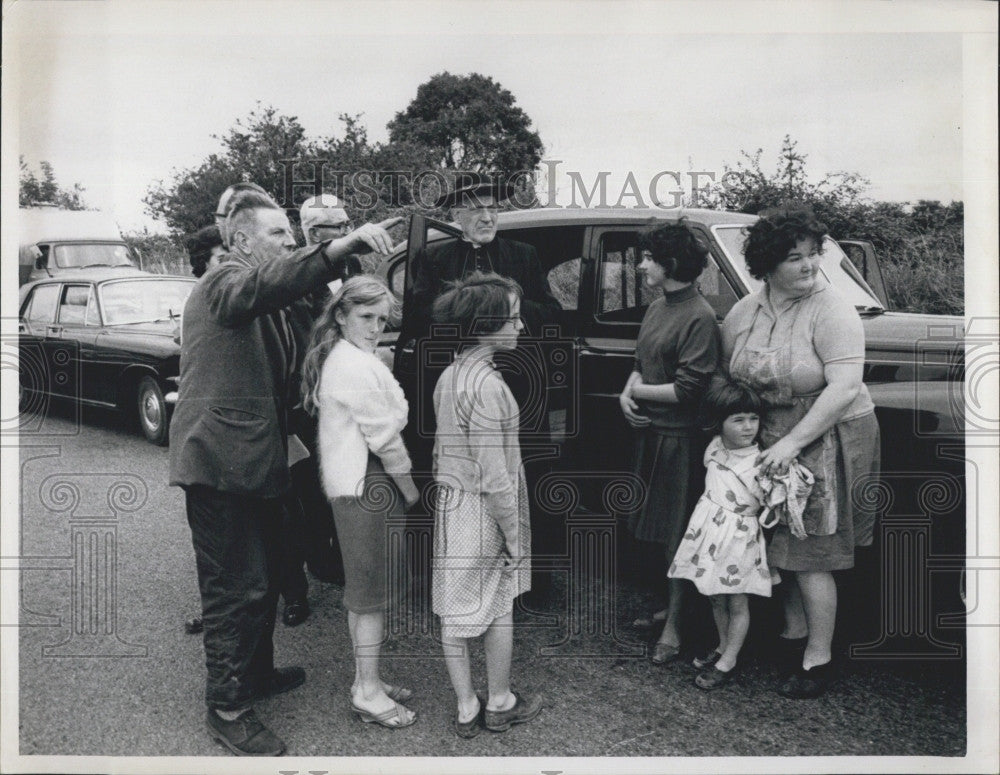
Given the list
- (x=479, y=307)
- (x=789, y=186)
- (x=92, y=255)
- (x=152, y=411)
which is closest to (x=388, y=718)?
(x=479, y=307)

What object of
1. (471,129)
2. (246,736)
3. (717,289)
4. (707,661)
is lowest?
(246,736)

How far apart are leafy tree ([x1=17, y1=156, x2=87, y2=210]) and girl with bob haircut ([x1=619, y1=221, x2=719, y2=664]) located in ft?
6.83

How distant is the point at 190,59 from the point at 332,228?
0.79 metres

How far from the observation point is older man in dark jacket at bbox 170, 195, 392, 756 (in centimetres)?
274

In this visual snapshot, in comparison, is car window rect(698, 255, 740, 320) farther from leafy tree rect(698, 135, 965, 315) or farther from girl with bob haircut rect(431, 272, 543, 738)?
girl with bob haircut rect(431, 272, 543, 738)

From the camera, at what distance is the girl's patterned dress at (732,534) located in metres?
3.06

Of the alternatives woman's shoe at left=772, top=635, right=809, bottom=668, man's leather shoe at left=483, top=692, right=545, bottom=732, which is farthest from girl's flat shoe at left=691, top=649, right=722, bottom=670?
man's leather shoe at left=483, top=692, right=545, bottom=732

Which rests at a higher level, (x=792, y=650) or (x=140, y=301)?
(x=140, y=301)

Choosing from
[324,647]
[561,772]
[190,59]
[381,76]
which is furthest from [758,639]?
[190,59]

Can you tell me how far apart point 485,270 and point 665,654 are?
1620 millimetres

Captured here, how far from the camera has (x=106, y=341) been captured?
5.59 meters

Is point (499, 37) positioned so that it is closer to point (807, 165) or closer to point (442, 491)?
point (807, 165)

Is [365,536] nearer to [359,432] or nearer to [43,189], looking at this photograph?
[359,432]

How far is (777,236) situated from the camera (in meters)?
2.97
